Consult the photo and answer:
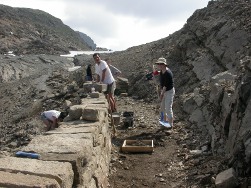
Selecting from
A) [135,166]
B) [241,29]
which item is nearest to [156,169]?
[135,166]

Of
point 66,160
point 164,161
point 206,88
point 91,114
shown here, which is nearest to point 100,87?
point 164,161

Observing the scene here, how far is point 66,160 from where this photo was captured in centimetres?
384

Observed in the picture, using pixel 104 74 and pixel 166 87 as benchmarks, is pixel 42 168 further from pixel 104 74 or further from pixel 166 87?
pixel 104 74

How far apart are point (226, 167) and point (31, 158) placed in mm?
3100

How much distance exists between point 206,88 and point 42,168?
327 inches

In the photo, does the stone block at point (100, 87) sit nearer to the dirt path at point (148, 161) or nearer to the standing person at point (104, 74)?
the standing person at point (104, 74)

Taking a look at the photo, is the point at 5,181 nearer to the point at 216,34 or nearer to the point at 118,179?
the point at 118,179

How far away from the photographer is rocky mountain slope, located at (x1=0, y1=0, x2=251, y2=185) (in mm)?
6461

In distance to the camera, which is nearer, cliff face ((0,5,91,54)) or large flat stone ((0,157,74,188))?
large flat stone ((0,157,74,188))

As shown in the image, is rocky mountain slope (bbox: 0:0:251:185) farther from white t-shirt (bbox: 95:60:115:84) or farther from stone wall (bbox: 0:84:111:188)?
white t-shirt (bbox: 95:60:115:84)

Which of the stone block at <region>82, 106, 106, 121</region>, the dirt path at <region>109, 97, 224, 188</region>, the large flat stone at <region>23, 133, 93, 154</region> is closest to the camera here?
the large flat stone at <region>23, 133, 93, 154</region>

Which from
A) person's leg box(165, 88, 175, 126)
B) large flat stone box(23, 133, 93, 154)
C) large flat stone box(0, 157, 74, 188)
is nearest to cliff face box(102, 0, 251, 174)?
person's leg box(165, 88, 175, 126)

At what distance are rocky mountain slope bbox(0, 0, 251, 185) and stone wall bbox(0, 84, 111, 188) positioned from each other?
198 centimetres

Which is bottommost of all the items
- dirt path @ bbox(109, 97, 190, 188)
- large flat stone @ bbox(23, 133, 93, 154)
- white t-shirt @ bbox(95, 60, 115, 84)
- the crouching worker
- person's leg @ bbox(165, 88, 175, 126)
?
dirt path @ bbox(109, 97, 190, 188)
